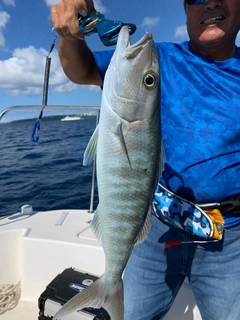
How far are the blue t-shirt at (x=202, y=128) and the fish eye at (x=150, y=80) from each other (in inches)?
14.3

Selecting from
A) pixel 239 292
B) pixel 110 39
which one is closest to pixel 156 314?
pixel 239 292

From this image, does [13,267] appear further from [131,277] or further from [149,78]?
[149,78]

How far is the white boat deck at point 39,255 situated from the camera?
9.93 feet

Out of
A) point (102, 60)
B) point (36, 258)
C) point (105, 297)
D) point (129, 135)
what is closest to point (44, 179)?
point (36, 258)

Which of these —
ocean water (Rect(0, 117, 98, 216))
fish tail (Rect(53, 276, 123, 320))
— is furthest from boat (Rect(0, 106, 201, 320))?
ocean water (Rect(0, 117, 98, 216))

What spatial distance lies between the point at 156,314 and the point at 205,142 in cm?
127

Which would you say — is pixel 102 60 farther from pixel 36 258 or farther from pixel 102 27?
pixel 36 258

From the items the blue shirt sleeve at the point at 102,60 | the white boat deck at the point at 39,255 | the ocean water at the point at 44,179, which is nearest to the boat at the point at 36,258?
the white boat deck at the point at 39,255

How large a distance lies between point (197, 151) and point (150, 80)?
1.80ft

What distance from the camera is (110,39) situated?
1.54m

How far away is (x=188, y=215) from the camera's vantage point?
1865mm

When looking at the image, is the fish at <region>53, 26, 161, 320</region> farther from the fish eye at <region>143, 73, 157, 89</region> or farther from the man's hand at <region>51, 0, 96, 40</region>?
the man's hand at <region>51, 0, 96, 40</region>

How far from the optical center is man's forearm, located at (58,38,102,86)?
5.83 ft

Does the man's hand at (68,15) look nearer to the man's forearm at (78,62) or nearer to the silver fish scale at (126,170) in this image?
the man's forearm at (78,62)
